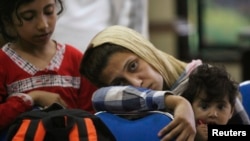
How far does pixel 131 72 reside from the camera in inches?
72.2

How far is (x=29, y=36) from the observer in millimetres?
1812

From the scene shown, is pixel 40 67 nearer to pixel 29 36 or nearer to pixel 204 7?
pixel 29 36

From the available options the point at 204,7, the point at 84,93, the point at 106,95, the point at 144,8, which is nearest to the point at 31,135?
the point at 106,95

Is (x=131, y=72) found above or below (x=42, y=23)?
below

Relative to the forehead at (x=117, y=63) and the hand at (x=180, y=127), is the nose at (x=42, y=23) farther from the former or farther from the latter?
the hand at (x=180, y=127)

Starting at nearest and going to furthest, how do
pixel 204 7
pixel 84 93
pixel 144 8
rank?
1. pixel 84 93
2. pixel 144 8
3. pixel 204 7

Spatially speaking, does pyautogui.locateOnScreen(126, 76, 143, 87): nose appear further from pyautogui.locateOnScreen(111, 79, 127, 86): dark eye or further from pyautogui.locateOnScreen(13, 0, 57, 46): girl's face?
pyautogui.locateOnScreen(13, 0, 57, 46): girl's face

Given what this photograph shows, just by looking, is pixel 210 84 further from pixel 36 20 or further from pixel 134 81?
pixel 36 20

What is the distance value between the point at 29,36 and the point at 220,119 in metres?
0.63

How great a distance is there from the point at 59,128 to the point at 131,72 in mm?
453

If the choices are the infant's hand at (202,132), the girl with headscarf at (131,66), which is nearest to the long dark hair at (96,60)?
the girl with headscarf at (131,66)

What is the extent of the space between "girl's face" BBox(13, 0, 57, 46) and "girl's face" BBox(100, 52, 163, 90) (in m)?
0.22

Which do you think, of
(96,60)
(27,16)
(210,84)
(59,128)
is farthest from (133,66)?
(59,128)

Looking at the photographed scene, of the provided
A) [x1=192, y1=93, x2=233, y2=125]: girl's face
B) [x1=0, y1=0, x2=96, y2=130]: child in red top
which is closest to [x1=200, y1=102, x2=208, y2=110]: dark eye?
[x1=192, y1=93, x2=233, y2=125]: girl's face
